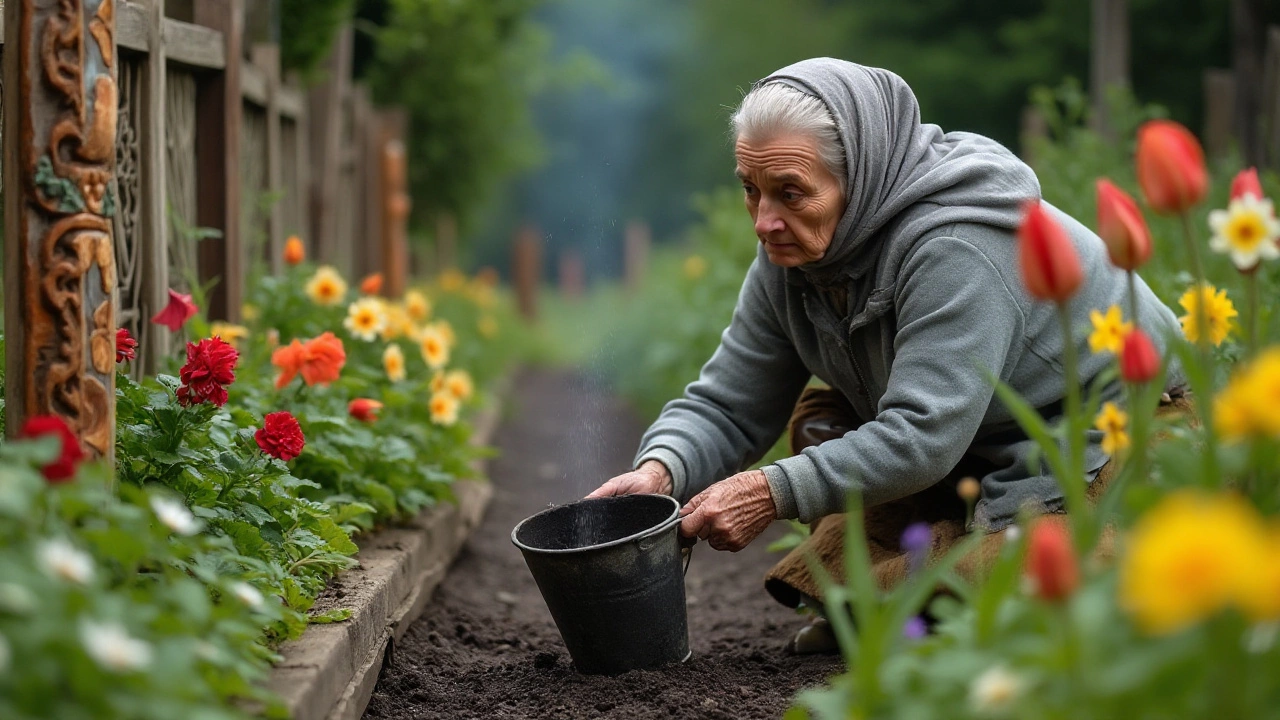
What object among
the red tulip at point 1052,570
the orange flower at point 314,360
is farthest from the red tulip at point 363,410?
the red tulip at point 1052,570

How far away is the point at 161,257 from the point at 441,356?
3.44ft

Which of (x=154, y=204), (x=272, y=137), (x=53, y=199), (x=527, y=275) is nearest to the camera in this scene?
(x=53, y=199)

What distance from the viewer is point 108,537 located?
4.87 ft

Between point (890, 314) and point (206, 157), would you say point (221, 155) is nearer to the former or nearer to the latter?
point (206, 157)

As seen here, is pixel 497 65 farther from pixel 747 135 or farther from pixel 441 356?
pixel 747 135

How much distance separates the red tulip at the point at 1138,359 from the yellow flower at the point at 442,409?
2.66 metres

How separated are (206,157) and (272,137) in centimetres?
89

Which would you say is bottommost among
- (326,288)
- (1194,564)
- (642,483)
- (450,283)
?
(450,283)

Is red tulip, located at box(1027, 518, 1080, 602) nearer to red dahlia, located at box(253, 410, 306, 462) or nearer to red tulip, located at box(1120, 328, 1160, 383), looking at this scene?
red tulip, located at box(1120, 328, 1160, 383)

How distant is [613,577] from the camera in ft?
7.82

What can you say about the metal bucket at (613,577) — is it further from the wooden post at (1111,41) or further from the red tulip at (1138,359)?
the wooden post at (1111,41)

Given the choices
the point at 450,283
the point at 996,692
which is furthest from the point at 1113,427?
the point at 450,283

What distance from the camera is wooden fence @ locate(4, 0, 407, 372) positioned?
3.43 meters

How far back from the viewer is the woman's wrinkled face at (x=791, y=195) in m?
2.48
